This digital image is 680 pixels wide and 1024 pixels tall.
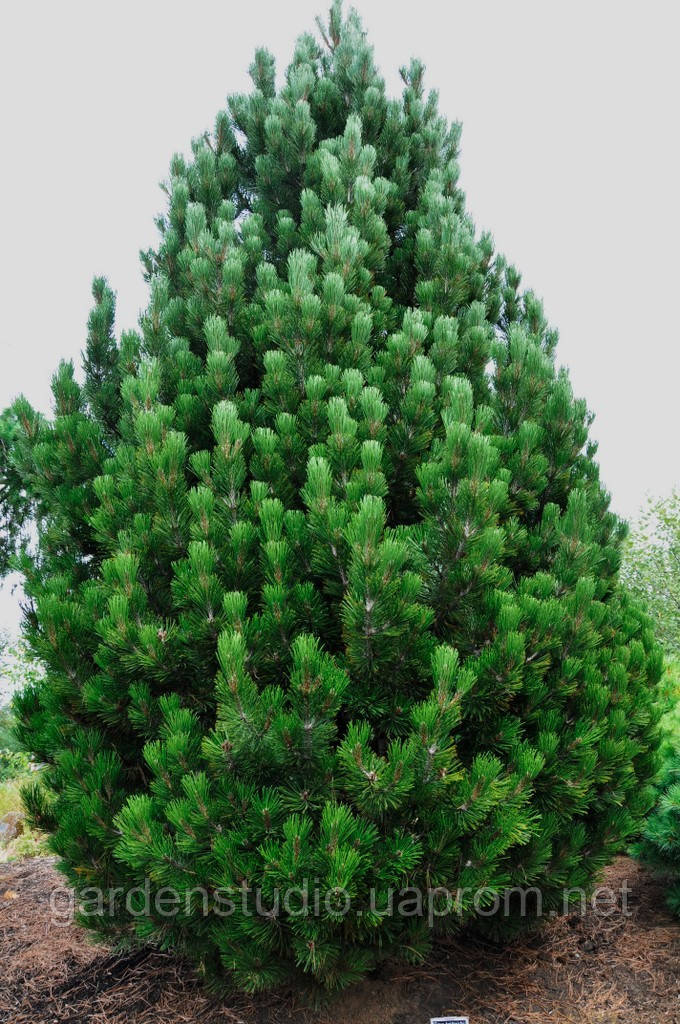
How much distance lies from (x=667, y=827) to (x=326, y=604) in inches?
115

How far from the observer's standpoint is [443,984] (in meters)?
3.90

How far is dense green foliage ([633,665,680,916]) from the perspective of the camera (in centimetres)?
456

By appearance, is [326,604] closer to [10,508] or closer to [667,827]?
[667,827]

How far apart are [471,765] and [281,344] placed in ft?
7.31

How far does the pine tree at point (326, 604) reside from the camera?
2971mm

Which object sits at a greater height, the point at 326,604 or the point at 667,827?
the point at 326,604

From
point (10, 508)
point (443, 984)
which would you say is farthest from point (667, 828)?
point (10, 508)

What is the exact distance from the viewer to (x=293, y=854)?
2816mm

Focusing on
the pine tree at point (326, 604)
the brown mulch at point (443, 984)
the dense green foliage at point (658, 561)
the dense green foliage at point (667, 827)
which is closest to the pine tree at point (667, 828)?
the dense green foliage at point (667, 827)

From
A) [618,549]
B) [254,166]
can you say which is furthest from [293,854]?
[254,166]

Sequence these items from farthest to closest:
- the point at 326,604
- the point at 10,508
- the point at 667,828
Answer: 1. the point at 10,508
2. the point at 667,828
3. the point at 326,604

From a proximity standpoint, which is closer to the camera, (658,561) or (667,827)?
(667,827)

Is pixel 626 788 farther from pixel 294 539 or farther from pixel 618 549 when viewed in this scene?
pixel 294 539

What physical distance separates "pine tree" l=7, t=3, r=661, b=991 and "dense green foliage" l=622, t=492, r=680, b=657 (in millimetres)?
16607
